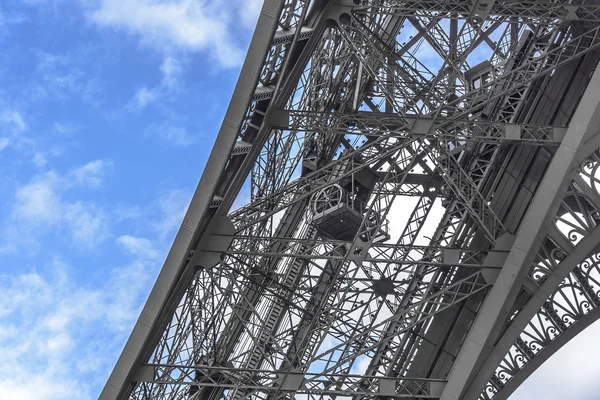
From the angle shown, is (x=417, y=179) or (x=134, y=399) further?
(x=417, y=179)

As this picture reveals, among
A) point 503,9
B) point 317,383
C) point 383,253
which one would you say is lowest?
point 317,383

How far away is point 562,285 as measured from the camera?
20.1 meters

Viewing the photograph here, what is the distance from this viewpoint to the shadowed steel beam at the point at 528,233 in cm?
1711

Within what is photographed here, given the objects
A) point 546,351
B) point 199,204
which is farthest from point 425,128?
point 546,351

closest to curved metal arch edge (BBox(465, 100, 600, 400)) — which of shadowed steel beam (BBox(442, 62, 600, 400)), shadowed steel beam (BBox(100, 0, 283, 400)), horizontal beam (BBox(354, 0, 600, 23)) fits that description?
shadowed steel beam (BBox(442, 62, 600, 400))

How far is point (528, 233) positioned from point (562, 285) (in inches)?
125

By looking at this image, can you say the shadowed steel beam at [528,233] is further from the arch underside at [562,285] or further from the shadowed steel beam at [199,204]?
the shadowed steel beam at [199,204]

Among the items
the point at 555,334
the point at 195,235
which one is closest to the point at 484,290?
the point at 555,334

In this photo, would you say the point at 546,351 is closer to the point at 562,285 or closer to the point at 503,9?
the point at 562,285

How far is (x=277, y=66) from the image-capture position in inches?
694

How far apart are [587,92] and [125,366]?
28.6ft

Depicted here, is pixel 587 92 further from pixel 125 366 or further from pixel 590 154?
pixel 125 366

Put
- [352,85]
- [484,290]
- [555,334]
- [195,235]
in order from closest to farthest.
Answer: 1. [195,235]
2. [484,290]
3. [555,334]
4. [352,85]

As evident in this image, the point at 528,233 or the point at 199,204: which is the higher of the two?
the point at 528,233
